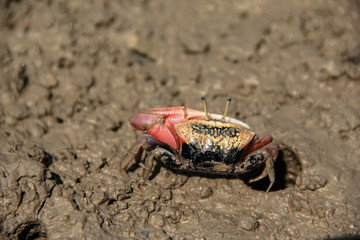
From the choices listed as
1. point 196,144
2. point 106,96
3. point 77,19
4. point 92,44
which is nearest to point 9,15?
point 77,19

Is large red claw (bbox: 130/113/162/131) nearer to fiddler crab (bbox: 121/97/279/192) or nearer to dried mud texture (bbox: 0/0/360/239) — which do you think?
fiddler crab (bbox: 121/97/279/192)

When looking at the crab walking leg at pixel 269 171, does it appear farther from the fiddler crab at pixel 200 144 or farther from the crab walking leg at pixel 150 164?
the crab walking leg at pixel 150 164

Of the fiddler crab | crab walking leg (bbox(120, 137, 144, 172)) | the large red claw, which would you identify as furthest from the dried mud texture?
the large red claw

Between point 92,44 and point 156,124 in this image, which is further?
point 92,44

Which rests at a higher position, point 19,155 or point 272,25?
point 272,25

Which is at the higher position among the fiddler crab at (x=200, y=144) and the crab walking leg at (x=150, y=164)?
the fiddler crab at (x=200, y=144)

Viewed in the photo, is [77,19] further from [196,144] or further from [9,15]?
[196,144]

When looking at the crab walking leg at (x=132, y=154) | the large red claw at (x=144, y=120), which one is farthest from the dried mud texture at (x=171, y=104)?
the large red claw at (x=144, y=120)

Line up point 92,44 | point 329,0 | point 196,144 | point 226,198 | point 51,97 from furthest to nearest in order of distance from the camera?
point 329,0
point 92,44
point 51,97
point 226,198
point 196,144
